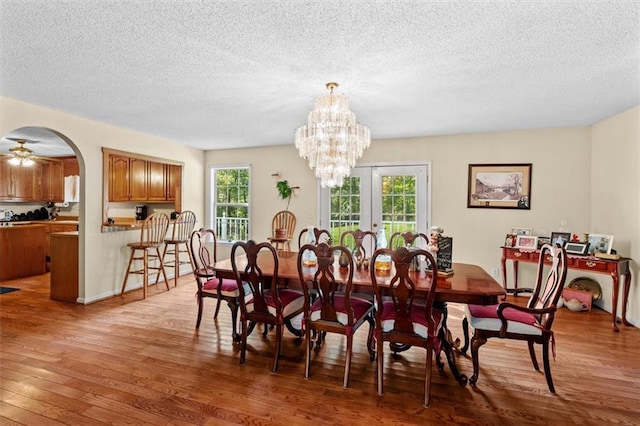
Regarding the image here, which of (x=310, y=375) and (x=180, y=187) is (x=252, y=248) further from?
(x=180, y=187)

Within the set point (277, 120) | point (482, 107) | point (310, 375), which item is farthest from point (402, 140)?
point (310, 375)

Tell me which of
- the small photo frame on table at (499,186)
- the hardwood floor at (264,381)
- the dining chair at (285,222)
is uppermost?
the small photo frame on table at (499,186)

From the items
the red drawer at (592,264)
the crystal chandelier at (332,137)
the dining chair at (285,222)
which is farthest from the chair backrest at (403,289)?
the dining chair at (285,222)

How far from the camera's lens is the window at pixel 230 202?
6.16 metres

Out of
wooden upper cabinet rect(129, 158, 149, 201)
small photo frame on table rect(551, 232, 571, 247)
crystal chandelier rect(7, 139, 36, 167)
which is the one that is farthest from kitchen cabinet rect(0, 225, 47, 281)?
small photo frame on table rect(551, 232, 571, 247)

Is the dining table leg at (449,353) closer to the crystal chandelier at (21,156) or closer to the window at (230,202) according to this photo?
the window at (230,202)

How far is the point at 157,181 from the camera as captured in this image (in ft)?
17.9

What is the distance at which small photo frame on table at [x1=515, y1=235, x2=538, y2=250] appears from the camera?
419 cm

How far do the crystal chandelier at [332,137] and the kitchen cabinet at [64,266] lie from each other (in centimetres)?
338

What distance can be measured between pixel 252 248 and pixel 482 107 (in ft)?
9.58

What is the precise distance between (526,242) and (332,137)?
122 inches

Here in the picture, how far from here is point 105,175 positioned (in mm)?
4332

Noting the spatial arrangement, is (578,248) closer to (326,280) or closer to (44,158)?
(326,280)

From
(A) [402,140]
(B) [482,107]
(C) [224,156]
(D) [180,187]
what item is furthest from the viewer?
(C) [224,156]
